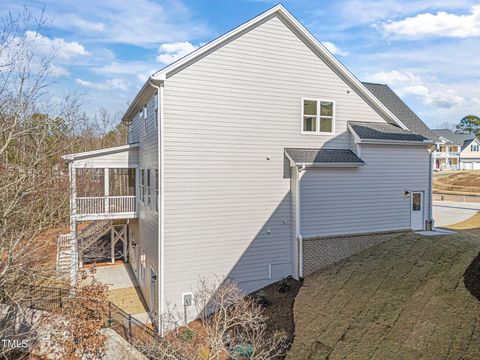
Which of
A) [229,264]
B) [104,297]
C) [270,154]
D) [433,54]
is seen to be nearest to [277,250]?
[229,264]

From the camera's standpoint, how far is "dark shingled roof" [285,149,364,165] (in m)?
13.3

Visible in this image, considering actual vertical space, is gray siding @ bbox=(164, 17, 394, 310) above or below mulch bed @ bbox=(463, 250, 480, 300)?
above

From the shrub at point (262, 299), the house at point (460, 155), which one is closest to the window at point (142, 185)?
the shrub at point (262, 299)

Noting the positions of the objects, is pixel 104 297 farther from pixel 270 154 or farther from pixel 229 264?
pixel 270 154

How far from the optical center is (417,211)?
15.7 metres

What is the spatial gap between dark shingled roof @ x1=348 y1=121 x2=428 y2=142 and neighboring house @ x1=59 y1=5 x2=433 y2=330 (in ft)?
0.22

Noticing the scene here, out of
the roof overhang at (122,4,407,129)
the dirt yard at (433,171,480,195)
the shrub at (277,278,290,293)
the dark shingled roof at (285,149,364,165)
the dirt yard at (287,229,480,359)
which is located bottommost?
the shrub at (277,278,290,293)

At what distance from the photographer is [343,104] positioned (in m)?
14.6

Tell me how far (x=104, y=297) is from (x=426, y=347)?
8747 millimetres

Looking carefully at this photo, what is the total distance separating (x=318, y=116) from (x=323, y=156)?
171 centimetres

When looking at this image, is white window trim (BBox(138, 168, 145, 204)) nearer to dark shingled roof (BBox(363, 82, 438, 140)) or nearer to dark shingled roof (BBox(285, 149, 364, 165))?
dark shingled roof (BBox(285, 149, 364, 165))

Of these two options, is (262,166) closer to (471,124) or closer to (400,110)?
(400,110)

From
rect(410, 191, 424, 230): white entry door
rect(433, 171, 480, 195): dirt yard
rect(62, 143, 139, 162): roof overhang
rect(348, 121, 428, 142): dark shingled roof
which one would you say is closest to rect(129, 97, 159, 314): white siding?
rect(62, 143, 139, 162): roof overhang

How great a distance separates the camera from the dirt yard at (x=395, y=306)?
26.3ft
